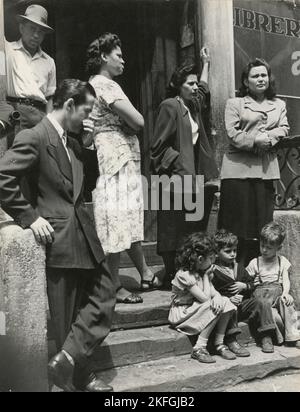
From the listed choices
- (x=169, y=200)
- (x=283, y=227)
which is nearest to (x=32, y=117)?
(x=169, y=200)

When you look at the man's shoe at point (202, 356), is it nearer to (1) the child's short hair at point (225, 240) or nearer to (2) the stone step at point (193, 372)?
(2) the stone step at point (193, 372)

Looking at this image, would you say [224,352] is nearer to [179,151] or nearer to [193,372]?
[193,372]

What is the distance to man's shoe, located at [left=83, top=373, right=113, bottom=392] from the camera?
3656 millimetres

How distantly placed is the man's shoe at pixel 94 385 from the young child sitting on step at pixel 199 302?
2.79ft

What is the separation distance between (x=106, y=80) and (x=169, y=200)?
1.17 m

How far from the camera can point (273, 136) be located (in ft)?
16.5

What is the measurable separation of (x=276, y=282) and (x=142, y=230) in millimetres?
1191

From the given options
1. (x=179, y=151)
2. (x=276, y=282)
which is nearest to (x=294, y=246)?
(x=276, y=282)

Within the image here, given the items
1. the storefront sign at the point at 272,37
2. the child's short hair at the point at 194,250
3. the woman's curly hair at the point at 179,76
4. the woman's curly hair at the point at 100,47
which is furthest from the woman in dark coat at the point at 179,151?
the storefront sign at the point at 272,37

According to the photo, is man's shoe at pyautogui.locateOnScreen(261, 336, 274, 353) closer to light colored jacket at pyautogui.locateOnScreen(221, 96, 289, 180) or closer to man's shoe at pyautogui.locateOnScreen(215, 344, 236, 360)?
man's shoe at pyautogui.locateOnScreen(215, 344, 236, 360)

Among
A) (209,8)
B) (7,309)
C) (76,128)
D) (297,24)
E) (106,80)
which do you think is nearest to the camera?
(7,309)

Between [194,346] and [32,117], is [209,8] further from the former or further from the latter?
[194,346]

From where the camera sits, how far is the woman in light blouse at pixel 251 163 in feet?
16.6

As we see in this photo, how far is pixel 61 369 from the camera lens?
3469 millimetres
